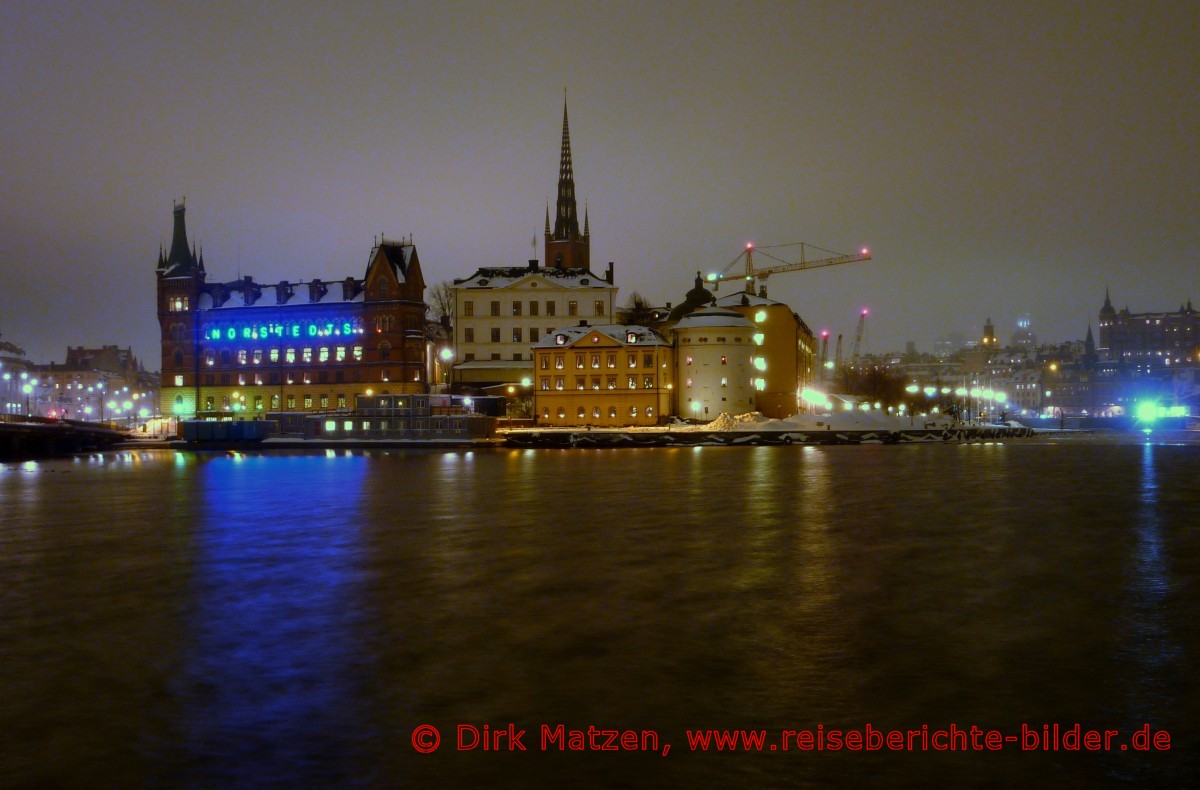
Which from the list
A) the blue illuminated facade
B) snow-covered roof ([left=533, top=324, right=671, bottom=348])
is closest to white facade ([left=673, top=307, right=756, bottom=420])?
snow-covered roof ([left=533, top=324, right=671, bottom=348])

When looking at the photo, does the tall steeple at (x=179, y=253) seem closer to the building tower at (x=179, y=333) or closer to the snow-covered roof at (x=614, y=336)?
the building tower at (x=179, y=333)

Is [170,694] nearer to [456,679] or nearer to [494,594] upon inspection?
[456,679]

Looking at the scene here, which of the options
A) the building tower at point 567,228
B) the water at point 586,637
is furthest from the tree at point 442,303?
the water at point 586,637

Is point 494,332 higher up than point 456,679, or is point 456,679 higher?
point 494,332

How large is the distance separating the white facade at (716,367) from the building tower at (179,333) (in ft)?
177

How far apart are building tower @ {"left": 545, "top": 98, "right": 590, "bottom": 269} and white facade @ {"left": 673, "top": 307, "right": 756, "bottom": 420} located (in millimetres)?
46869

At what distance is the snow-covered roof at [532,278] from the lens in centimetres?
10369

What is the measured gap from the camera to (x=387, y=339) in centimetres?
10275

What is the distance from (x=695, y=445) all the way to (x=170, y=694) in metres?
68.7

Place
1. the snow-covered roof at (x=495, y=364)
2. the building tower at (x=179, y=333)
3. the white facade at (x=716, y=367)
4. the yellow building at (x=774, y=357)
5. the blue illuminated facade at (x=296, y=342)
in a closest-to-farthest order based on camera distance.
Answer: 1. the white facade at (x=716, y=367)
2. the yellow building at (x=774, y=357)
3. the snow-covered roof at (x=495, y=364)
4. the blue illuminated facade at (x=296, y=342)
5. the building tower at (x=179, y=333)

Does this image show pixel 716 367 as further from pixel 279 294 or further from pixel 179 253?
pixel 179 253

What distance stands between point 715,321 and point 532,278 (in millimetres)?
22129

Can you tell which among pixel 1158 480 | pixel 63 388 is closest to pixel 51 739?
pixel 1158 480

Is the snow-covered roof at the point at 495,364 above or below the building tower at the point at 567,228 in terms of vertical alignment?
below
